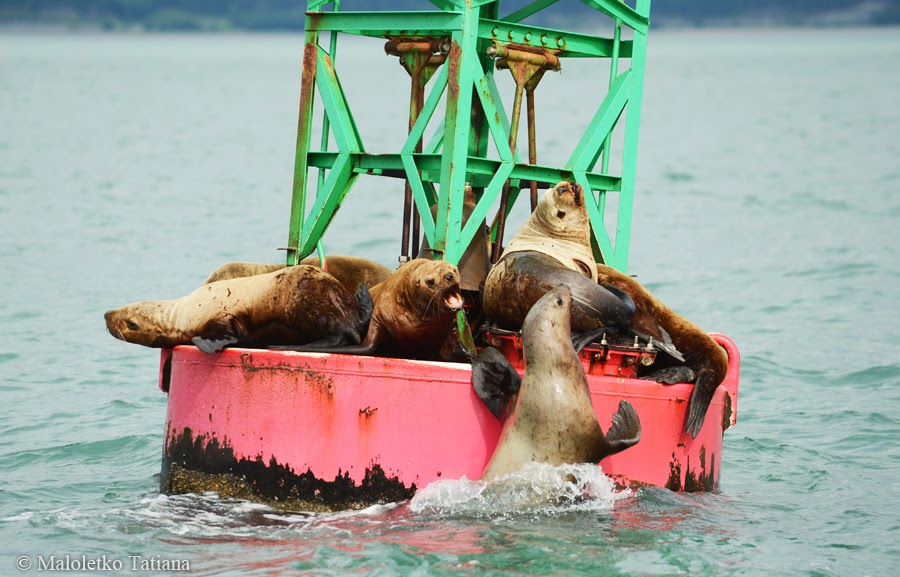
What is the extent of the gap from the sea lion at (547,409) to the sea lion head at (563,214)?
1167 millimetres

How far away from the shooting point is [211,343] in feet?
28.2

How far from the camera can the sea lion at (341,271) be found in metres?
10.2

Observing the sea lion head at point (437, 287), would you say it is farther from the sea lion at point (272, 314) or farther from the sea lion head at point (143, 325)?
the sea lion head at point (143, 325)

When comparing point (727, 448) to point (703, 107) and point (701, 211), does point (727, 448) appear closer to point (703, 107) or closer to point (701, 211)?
point (701, 211)

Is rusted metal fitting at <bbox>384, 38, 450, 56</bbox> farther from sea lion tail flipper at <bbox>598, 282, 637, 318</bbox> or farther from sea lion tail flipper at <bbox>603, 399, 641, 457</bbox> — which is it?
sea lion tail flipper at <bbox>603, 399, 641, 457</bbox>

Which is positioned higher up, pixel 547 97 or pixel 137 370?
pixel 547 97

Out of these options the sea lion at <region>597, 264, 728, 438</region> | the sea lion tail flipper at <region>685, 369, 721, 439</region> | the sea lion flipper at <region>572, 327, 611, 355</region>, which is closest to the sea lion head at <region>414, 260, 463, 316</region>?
the sea lion flipper at <region>572, 327, 611, 355</region>

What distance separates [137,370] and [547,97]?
56.3 m

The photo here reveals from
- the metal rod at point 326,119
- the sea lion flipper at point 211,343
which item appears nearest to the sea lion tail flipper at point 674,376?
the sea lion flipper at point 211,343

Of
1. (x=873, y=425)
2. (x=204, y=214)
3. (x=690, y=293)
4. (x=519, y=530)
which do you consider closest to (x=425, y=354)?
(x=519, y=530)

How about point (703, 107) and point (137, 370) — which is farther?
point (703, 107)

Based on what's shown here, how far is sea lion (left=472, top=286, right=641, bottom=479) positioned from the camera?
26.8ft

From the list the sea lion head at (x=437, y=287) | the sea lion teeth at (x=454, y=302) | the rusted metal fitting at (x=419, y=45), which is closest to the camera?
the sea lion teeth at (x=454, y=302)

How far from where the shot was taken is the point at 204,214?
29969 millimetres
